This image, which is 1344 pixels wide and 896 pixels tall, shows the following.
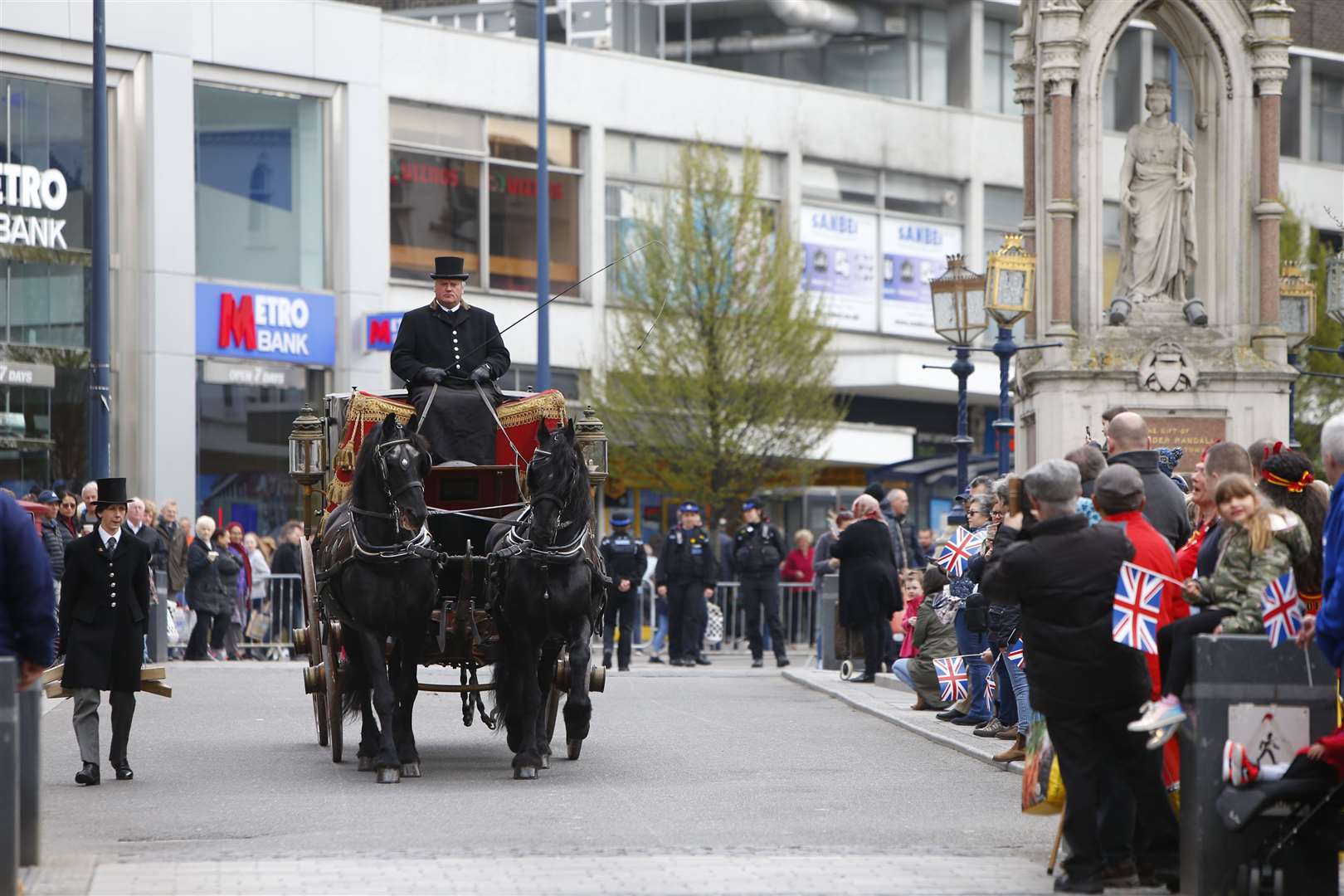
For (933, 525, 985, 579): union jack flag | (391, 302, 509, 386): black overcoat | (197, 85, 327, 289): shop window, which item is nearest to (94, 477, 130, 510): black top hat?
(391, 302, 509, 386): black overcoat

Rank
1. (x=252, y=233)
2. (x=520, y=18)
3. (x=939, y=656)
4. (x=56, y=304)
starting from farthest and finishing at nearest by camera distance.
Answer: (x=520, y=18) → (x=252, y=233) → (x=56, y=304) → (x=939, y=656)

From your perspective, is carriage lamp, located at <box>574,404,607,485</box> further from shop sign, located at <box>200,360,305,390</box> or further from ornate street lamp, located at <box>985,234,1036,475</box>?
shop sign, located at <box>200,360,305,390</box>

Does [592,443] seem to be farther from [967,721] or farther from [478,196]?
[478,196]

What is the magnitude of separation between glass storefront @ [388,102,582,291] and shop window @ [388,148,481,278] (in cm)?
1

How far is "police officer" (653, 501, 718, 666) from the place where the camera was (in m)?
26.4

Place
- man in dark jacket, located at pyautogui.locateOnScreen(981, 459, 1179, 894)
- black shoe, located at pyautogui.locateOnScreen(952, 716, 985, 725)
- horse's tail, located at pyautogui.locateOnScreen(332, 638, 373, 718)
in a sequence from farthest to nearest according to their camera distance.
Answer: black shoe, located at pyautogui.locateOnScreen(952, 716, 985, 725)
horse's tail, located at pyautogui.locateOnScreen(332, 638, 373, 718)
man in dark jacket, located at pyautogui.locateOnScreen(981, 459, 1179, 894)

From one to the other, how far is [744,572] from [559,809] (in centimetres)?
1531

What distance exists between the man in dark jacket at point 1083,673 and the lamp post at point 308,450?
7.02m

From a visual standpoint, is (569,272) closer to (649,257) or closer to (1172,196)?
(649,257)

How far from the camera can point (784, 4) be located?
44406 mm

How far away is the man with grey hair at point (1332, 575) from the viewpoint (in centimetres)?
859

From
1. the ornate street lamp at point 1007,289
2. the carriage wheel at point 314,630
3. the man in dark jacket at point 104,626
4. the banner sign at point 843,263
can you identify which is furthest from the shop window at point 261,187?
the man in dark jacket at point 104,626

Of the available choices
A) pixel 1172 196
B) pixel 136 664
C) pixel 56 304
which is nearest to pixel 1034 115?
pixel 1172 196

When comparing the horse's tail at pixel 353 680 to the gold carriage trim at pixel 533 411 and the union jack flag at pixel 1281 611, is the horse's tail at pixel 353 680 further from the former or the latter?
the union jack flag at pixel 1281 611
